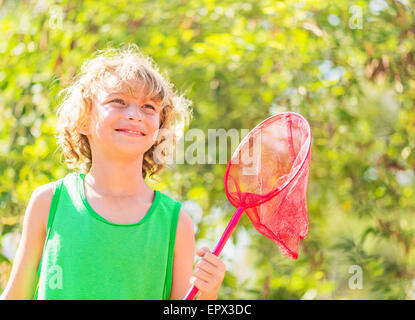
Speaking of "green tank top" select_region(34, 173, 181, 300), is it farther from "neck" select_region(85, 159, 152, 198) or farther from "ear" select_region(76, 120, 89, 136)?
"ear" select_region(76, 120, 89, 136)

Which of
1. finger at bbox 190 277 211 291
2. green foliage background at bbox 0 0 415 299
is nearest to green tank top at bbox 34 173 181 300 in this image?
finger at bbox 190 277 211 291

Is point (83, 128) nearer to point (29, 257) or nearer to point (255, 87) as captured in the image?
point (29, 257)

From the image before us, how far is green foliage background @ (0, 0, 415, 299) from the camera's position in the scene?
2424mm

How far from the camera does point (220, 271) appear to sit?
1152 mm

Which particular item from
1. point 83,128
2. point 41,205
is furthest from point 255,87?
point 41,205

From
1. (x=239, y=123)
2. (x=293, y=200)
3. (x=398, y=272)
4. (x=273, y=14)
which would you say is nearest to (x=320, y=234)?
(x=398, y=272)

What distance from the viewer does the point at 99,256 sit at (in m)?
1.21

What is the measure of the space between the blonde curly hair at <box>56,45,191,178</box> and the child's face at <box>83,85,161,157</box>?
0.02m

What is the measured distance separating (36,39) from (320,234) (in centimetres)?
153

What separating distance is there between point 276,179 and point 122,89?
368 millimetres

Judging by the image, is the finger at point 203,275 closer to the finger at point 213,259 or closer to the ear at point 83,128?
the finger at point 213,259

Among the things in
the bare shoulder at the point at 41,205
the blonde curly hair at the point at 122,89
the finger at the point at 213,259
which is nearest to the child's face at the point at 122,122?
the blonde curly hair at the point at 122,89

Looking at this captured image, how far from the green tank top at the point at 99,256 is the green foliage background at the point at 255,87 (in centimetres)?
108
